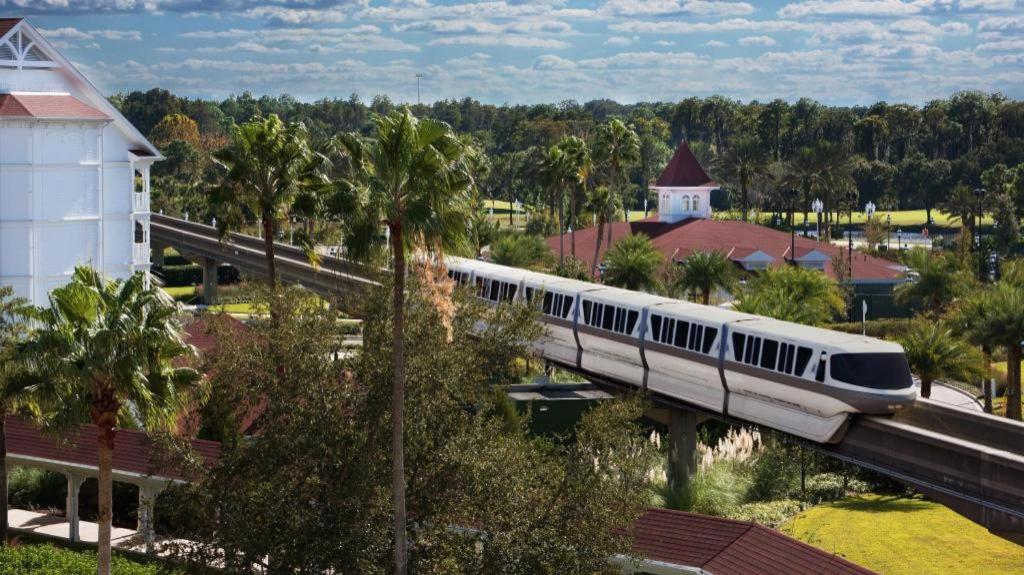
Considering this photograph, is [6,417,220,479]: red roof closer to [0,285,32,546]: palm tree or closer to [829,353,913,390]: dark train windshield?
[0,285,32,546]: palm tree

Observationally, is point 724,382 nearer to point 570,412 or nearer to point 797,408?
point 797,408

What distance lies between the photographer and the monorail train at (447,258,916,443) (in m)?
33.4

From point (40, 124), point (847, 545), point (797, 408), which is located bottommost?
point (847, 545)

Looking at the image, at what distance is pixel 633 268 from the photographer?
65.3m

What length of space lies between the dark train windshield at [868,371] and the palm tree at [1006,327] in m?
12.1

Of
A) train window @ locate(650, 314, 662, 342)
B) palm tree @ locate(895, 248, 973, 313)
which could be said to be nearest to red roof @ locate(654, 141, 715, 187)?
palm tree @ locate(895, 248, 973, 313)

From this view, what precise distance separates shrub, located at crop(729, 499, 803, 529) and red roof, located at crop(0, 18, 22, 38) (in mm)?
33080

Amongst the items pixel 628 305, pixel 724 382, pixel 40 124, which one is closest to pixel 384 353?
pixel 724 382

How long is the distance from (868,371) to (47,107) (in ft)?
106

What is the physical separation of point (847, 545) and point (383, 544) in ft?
41.3

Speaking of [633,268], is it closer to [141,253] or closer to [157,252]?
[141,253]

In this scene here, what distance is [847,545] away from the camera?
32031 mm

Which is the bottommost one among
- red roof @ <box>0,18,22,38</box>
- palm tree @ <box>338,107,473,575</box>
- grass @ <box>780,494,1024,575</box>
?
grass @ <box>780,494,1024,575</box>

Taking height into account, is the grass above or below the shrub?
above
